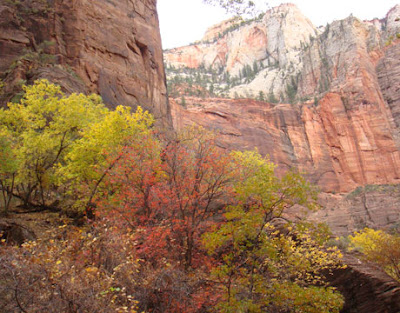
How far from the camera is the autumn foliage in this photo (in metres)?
6.62

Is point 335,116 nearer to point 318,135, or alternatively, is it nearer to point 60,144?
point 318,135

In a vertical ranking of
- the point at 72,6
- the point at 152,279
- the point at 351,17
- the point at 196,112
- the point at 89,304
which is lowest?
the point at 152,279

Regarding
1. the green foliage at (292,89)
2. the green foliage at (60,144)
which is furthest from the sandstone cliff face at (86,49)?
the green foliage at (292,89)

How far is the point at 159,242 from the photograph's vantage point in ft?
36.9

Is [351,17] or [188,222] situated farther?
[351,17]

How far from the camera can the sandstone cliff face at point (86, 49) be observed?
25.9 meters

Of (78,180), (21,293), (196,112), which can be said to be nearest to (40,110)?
Result: (78,180)

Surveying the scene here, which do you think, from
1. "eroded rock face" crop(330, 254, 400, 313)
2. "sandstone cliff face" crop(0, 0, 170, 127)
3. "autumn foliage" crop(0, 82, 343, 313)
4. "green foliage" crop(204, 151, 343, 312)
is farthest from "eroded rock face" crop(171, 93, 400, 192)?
"green foliage" crop(204, 151, 343, 312)

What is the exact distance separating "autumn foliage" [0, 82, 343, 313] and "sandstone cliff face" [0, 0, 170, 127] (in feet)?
37.0

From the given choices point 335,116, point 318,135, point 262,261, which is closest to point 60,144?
point 262,261

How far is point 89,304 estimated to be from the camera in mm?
6109

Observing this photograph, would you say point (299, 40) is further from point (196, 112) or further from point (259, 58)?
point (196, 112)

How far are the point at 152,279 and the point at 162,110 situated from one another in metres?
29.7

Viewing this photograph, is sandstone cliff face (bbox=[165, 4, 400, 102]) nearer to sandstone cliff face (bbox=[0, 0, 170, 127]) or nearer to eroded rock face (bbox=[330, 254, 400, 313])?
sandstone cliff face (bbox=[0, 0, 170, 127])
